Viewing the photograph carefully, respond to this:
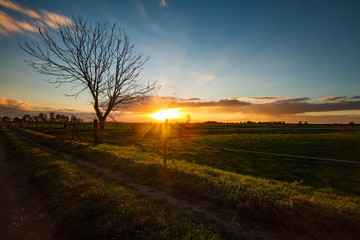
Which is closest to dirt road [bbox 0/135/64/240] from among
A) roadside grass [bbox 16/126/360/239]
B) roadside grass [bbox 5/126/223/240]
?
roadside grass [bbox 5/126/223/240]

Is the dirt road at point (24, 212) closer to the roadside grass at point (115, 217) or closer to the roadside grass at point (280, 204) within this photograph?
the roadside grass at point (115, 217)

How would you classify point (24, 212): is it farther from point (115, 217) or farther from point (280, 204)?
point (280, 204)

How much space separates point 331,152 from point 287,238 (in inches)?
625

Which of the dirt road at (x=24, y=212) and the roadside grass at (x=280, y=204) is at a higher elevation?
the roadside grass at (x=280, y=204)

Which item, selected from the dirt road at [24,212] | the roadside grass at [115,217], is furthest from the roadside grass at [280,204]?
the dirt road at [24,212]

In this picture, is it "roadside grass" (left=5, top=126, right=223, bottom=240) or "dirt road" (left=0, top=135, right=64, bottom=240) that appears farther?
"dirt road" (left=0, top=135, right=64, bottom=240)

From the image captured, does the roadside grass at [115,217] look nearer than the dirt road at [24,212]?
Yes

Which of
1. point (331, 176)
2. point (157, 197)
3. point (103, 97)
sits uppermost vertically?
point (103, 97)

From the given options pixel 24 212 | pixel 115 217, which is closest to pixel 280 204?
pixel 115 217

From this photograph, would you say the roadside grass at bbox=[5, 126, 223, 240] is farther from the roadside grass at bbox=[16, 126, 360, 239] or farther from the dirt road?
the roadside grass at bbox=[16, 126, 360, 239]

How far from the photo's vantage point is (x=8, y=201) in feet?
15.9

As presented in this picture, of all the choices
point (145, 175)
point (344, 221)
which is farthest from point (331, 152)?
point (145, 175)

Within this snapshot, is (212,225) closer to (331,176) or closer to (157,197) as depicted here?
(157,197)

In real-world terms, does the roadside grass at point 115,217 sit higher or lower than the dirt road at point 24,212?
higher
